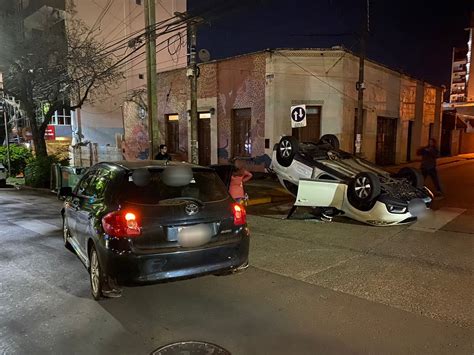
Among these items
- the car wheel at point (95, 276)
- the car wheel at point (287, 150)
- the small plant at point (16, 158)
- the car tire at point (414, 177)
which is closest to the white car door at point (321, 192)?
the car wheel at point (287, 150)

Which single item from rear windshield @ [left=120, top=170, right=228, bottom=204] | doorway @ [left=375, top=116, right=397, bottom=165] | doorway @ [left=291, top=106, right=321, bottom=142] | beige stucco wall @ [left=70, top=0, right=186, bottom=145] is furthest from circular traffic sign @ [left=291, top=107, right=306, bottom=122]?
beige stucco wall @ [left=70, top=0, right=186, bottom=145]

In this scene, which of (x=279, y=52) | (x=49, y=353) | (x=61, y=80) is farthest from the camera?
(x=61, y=80)

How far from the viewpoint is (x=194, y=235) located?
4297mm

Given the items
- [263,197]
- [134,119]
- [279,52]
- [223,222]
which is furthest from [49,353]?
[134,119]

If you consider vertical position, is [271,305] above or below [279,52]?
below

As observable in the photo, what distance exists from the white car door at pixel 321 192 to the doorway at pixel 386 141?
13.6m

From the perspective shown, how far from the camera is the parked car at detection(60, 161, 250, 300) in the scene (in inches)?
161

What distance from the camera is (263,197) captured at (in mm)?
11656

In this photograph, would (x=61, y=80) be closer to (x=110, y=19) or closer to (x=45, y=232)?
(x=45, y=232)

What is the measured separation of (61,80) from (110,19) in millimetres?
20538

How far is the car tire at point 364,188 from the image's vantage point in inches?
306

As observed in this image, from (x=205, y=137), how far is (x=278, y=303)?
15.4 meters

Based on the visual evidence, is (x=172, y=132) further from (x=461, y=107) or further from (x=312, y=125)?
(x=461, y=107)

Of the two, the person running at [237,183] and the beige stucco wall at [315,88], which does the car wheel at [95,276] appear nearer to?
the person running at [237,183]
